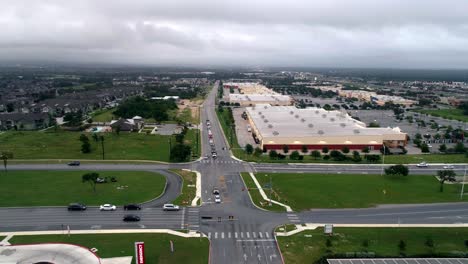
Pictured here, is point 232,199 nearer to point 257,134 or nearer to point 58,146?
point 257,134

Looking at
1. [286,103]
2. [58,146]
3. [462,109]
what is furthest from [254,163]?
[462,109]

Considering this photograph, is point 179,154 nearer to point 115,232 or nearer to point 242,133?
point 115,232

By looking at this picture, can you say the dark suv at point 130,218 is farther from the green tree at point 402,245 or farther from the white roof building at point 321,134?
the white roof building at point 321,134

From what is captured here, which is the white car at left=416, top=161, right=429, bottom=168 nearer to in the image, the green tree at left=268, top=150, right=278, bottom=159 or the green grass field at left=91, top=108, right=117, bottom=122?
the green tree at left=268, top=150, right=278, bottom=159

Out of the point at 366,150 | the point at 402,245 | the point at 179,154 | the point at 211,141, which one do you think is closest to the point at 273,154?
the point at 179,154

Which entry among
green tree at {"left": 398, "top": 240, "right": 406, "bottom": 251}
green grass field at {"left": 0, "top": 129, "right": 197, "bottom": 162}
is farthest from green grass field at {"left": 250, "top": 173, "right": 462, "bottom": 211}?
green grass field at {"left": 0, "top": 129, "right": 197, "bottom": 162}

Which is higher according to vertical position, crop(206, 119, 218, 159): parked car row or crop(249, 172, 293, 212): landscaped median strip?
crop(206, 119, 218, 159): parked car row
